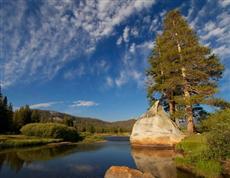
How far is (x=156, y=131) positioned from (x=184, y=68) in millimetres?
9792

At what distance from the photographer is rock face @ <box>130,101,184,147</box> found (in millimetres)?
31547

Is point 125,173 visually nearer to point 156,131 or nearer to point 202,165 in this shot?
point 202,165

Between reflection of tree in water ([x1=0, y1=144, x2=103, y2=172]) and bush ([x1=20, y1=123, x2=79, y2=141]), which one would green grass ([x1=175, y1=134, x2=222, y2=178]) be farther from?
bush ([x1=20, y1=123, x2=79, y2=141])

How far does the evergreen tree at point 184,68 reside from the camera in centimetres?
3142

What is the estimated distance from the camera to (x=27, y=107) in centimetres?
11194

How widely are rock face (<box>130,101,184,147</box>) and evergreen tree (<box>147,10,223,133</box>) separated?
2091 millimetres

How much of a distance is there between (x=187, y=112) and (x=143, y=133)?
7251 millimetres

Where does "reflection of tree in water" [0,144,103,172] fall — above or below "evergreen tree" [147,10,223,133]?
below

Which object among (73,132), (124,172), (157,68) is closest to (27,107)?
(73,132)

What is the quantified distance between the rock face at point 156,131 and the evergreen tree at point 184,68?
209 centimetres

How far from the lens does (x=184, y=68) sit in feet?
112

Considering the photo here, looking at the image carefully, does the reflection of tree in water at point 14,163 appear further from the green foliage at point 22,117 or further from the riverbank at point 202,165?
the green foliage at point 22,117

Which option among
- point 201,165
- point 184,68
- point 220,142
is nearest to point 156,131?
point 184,68

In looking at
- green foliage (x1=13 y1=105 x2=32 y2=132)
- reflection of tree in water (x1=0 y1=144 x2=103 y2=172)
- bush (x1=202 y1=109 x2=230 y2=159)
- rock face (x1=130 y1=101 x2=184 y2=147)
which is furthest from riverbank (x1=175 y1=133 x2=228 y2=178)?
green foliage (x1=13 y1=105 x2=32 y2=132)
